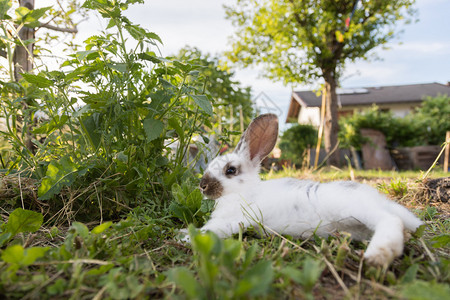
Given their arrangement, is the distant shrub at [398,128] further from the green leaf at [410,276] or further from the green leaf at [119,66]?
the green leaf at [410,276]

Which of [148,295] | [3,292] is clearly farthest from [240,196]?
[3,292]

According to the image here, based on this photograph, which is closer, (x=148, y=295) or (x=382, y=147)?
(x=148, y=295)

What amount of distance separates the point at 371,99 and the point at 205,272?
82.5 ft

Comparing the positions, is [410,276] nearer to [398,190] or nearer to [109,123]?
[109,123]

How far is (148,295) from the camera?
1.05 metres

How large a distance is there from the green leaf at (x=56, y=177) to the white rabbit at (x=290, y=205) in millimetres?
763

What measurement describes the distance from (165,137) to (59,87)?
71 centimetres

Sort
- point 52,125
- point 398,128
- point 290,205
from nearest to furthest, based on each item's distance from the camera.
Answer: point 290,205 < point 52,125 < point 398,128

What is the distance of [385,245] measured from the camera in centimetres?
119

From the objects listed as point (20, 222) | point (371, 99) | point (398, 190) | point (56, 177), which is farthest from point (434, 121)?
point (20, 222)

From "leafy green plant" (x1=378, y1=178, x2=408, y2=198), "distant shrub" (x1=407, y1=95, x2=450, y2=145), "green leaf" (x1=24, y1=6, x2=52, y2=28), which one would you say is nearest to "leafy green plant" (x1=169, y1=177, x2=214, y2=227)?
"green leaf" (x1=24, y1=6, x2=52, y2=28)

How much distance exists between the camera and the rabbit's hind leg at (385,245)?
1.17 m

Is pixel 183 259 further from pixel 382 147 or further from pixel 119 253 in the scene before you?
pixel 382 147

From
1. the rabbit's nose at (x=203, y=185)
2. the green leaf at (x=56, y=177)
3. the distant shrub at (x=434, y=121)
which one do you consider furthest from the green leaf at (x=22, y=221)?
the distant shrub at (x=434, y=121)
